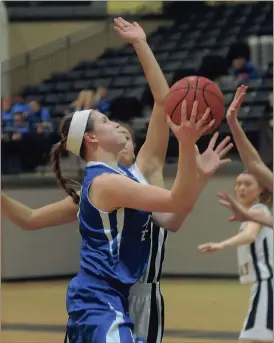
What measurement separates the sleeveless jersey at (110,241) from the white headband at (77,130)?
0.15 meters

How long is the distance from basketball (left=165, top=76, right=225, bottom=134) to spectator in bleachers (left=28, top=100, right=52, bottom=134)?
8289 mm

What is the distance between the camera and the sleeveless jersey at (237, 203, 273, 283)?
5.50m

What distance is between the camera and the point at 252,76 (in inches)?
535

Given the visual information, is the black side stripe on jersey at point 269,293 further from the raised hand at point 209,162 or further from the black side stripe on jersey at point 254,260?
the raised hand at point 209,162

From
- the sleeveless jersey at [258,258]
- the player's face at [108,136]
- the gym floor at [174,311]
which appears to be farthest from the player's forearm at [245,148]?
the gym floor at [174,311]

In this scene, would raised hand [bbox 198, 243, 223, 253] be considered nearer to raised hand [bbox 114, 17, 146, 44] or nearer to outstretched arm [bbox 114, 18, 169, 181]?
outstretched arm [bbox 114, 18, 169, 181]

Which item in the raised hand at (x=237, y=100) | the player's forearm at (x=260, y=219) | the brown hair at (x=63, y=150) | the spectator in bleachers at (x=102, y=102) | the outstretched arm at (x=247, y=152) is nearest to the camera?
the brown hair at (x=63, y=150)

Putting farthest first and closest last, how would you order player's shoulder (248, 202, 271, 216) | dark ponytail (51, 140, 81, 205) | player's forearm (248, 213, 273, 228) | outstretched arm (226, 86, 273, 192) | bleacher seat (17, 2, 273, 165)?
1. bleacher seat (17, 2, 273, 165)
2. player's shoulder (248, 202, 271, 216)
3. player's forearm (248, 213, 273, 228)
4. outstretched arm (226, 86, 273, 192)
5. dark ponytail (51, 140, 81, 205)

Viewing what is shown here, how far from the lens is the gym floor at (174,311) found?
7039 mm

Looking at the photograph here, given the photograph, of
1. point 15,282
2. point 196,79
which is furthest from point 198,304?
point 196,79

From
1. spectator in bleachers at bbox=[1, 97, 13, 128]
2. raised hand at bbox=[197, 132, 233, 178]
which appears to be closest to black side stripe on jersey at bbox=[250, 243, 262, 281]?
raised hand at bbox=[197, 132, 233, 178]

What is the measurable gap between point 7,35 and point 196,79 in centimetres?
1376

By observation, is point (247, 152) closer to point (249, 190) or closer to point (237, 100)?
point (237, 100)

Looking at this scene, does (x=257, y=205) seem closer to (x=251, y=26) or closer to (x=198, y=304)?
(x=198, y=304)
